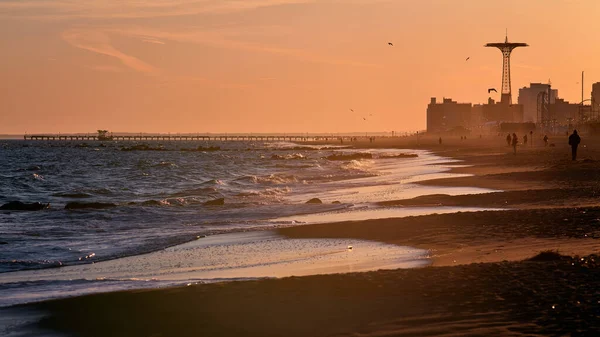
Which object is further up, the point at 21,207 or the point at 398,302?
the point at 398,302

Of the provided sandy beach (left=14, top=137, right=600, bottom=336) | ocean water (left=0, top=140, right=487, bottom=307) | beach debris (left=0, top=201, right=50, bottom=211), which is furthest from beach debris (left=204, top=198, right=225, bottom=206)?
sandy beach (left=14, top=137, right=600, bottom=336)

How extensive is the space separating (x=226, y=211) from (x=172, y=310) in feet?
58.5

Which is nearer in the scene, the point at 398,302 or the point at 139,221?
the point at 398,302

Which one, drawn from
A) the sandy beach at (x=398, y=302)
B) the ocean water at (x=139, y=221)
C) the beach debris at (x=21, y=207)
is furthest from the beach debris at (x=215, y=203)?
the sandy beach at (x=398, y=302)

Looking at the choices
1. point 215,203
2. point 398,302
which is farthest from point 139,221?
point 398,302

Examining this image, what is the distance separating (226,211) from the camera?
2792 cm

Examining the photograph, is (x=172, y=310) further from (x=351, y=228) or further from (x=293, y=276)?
(x=351, y=228)

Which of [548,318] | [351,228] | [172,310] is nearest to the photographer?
[548,318]

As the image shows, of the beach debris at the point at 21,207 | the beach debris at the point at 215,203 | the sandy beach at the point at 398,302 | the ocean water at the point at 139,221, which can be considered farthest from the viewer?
the beach debris at the point at 215,203

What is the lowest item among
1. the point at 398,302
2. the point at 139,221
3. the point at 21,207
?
the point at 139,221

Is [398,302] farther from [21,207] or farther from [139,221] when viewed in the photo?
[21,207]

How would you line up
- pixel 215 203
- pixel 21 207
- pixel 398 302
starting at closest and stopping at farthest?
1. pixel 398 302
2. pixel 21 207
3. pixel 215 203

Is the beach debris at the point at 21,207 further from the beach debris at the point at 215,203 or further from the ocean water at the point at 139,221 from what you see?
the beach debris at the point at 215,203

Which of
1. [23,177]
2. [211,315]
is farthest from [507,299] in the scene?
[23,177]
